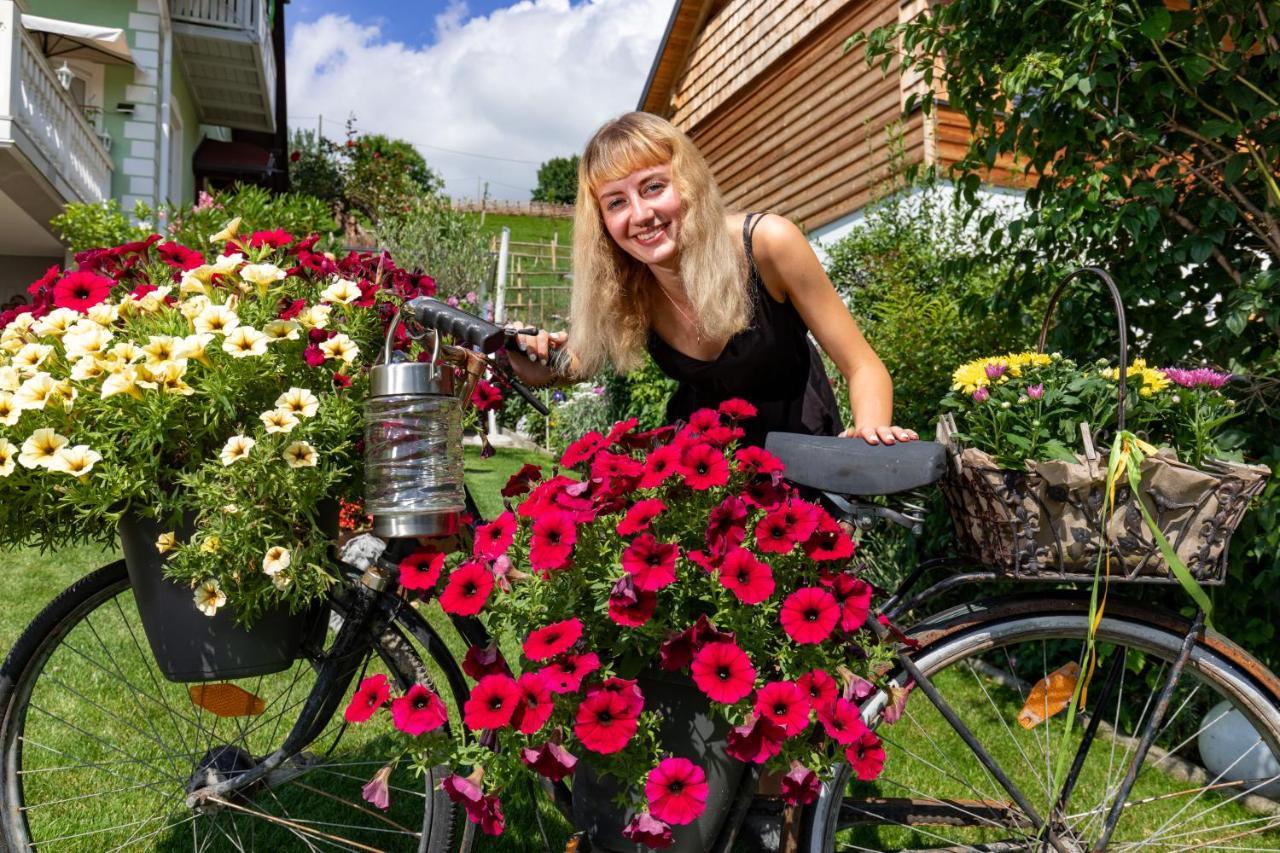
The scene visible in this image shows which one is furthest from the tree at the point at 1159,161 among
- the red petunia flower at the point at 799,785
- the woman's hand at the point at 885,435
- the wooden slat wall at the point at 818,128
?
the wooden slat wall at the point at 818,128

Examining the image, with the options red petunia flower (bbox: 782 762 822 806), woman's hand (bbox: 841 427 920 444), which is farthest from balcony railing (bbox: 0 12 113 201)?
red petunia flower (bbox: 782 762 822 806)

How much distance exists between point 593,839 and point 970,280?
415cm

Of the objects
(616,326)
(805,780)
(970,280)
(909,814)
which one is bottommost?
(909,814)

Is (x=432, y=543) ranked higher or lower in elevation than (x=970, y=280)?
lower

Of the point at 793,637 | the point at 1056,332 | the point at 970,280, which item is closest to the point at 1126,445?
the point at 793,637

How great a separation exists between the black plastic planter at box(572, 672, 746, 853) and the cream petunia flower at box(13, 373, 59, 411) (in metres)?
1.04

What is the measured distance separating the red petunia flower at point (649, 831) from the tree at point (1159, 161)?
2.04 m

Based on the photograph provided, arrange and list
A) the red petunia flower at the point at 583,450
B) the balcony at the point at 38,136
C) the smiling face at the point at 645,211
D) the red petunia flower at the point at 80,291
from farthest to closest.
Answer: the balcony at the point at 38,136
the smiling face at the point at 645,211
the red petunia flower at the point at 80,291
the red petunia flower at the point at 583,450

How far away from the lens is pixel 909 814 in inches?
75.9

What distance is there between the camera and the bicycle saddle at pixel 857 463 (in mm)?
1557

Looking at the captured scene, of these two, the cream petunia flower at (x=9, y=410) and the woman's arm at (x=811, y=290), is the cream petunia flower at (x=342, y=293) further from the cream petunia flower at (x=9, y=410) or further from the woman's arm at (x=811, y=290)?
the woman's arm at (x=811, y=290)

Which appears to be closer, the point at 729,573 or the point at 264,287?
the point at 729,573

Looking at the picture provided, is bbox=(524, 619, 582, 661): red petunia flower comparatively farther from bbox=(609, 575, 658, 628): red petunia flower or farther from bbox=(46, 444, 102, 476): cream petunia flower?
bbox=(46, 444, 102, 476): cream petunia flower

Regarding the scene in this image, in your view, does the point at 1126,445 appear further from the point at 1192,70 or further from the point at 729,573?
the point at 1192,70
